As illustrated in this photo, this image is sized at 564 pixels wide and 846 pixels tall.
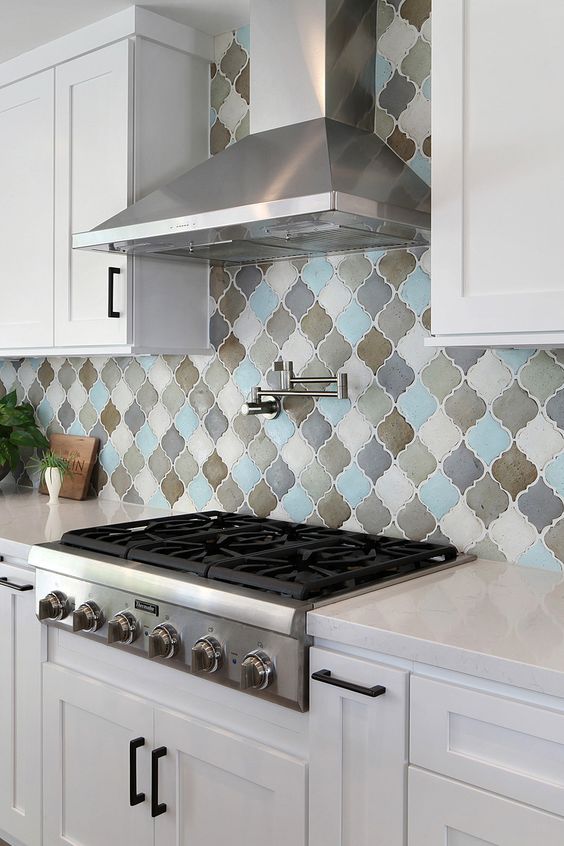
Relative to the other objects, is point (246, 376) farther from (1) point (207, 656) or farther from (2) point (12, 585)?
(1) point (207, 656)

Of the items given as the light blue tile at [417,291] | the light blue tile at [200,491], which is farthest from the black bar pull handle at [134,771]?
the light blue tile at [417,291]

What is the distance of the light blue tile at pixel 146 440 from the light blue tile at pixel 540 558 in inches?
55.0

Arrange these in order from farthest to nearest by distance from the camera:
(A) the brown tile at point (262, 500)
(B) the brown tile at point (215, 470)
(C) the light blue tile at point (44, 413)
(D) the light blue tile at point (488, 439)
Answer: (C) the light blue tile at point (44, 413), (B) the brown tile at point (215, 470), (A) the brown tile at point (262, 500), (D) the light blue tile at point (488, 439)

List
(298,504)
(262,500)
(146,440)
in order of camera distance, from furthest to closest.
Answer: (146,440) → (262,500) → (298,504)

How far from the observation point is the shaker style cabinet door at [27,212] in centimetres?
280

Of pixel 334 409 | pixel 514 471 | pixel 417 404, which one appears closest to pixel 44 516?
pixel 334 409

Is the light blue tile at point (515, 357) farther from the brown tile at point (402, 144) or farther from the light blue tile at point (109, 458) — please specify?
the light blue tile at point (109, 458)

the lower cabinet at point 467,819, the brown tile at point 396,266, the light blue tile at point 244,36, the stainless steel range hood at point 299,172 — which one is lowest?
the lower cabinet at point 467,819

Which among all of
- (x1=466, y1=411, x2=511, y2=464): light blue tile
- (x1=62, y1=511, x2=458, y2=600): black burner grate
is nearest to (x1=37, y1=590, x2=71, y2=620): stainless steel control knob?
(x1=62, y1=511, x2=458, y2=600): black burner grate

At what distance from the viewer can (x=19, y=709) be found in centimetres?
238

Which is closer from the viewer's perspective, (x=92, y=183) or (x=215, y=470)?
(x=92, y=183)

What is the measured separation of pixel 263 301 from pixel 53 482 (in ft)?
3.51

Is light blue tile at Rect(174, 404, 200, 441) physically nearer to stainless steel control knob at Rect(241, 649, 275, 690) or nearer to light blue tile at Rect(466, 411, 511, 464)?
light blue tile at Rect(466, 411, 511, 464)

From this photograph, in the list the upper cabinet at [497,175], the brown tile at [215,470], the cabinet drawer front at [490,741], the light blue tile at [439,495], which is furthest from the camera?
the brown tile at [215,470]
